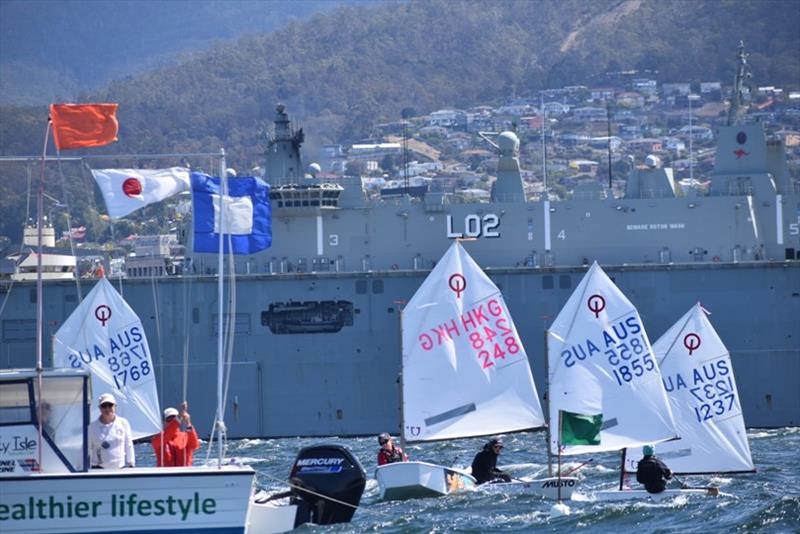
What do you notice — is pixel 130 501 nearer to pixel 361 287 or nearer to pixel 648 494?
pixel 648 494

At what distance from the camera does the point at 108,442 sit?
2348 centimetres

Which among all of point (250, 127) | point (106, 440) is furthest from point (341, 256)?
point (250, 127)

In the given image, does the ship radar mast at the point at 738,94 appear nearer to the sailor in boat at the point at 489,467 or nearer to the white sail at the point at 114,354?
the white sail at the point at 114,354

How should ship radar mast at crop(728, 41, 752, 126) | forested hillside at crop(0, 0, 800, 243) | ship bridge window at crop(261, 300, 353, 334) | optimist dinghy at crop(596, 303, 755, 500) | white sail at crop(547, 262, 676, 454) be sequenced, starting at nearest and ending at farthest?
white sail at crop(547, 262, 676, 454), optimist dinghy at crop(596, 303, 755, 500), ship bridge window at crop(261, 300, 353, 334), ship radar mast at crop(728, 41, 752, 126), forested hillside at crop(0, 0, 800, 243)

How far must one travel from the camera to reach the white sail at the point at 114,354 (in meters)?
35.1

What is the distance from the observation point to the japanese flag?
24.1m

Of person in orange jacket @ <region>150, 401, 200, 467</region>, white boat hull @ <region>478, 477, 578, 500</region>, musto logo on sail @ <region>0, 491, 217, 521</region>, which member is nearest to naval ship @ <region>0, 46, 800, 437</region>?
white boat hull @ <region>478, 477, 578, 500</region>

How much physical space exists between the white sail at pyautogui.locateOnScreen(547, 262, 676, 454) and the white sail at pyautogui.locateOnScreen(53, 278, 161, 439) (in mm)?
8106

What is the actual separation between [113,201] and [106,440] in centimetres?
327

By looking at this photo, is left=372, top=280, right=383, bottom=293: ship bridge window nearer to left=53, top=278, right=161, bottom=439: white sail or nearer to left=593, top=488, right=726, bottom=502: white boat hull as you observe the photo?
left=53, top=278, right=161, bottom=439: white sail

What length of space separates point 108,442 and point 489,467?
32.8 ft

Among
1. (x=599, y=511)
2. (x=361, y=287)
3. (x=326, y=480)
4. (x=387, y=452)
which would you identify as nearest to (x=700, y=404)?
(x=599, y=511)

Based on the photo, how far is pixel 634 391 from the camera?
3222 centimetres

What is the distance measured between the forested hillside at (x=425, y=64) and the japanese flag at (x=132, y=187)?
390 ft
